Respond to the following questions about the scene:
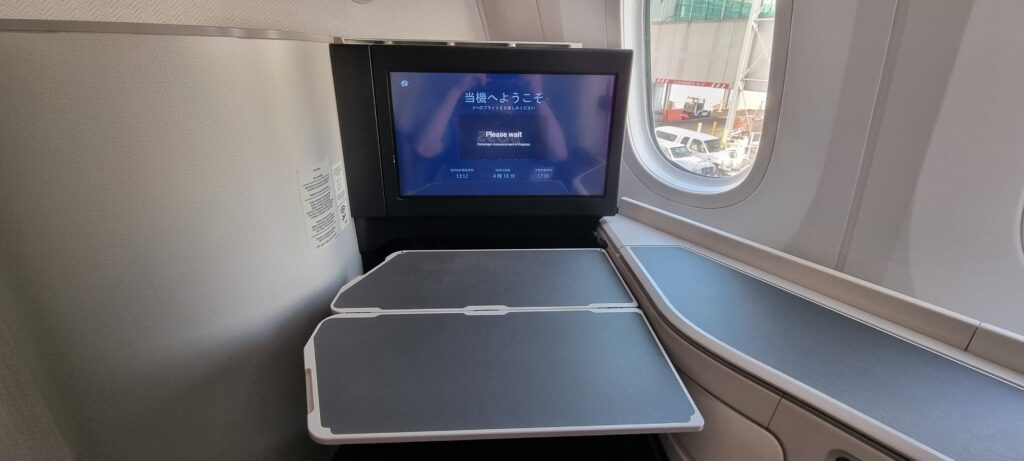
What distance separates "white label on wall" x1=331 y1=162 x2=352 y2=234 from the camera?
1.26m

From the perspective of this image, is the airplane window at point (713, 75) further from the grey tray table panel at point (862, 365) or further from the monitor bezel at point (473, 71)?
the grey tray table panel at point (862, 365)

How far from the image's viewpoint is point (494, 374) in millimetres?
861

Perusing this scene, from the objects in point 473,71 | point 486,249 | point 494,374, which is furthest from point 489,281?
point 473,71

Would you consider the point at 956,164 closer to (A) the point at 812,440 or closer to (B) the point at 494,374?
(A) the point at 812,440

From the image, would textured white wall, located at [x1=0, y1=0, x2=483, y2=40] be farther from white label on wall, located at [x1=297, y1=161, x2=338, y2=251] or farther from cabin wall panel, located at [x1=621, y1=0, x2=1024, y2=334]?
cabin wall panel, located at [x1=621, y1=0, x2=1024, y2=334]

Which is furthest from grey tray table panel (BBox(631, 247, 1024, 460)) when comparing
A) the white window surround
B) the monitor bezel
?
the monitor bezel

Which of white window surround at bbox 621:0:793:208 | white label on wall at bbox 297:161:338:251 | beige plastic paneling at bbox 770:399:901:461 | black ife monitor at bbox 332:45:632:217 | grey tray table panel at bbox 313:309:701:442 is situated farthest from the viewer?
black ife monitor at bbox 332:45:632:217

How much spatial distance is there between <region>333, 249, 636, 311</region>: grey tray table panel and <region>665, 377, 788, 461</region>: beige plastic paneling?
30 cm

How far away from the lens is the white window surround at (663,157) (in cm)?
119

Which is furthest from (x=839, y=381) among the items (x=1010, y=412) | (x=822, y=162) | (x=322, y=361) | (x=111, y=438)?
(x=111, y=438)

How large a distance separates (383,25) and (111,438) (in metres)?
1.50

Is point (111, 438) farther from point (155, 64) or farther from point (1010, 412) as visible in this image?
point (1010, 412)

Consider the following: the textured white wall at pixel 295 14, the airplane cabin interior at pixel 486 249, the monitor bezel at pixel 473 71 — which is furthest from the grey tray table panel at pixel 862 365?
the textured white wall at pixel 295 14

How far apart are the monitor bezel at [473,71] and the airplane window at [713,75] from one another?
409 millimetres
